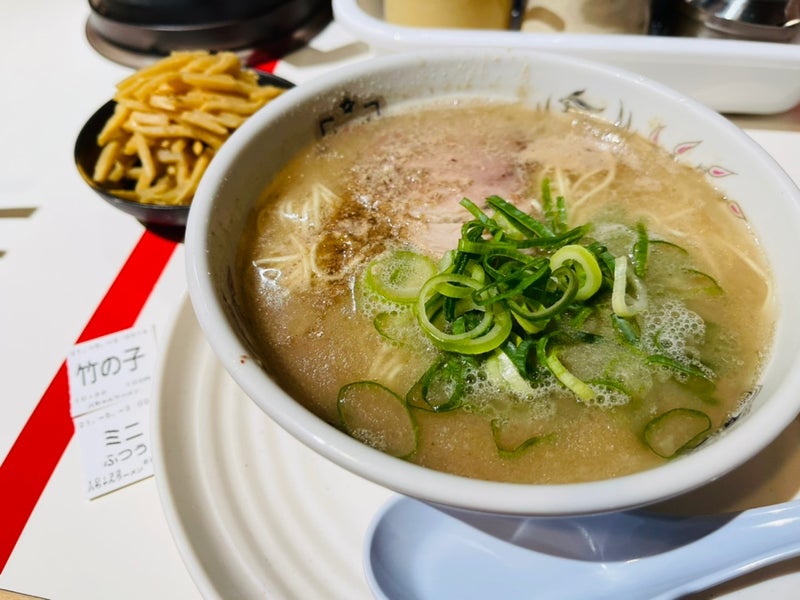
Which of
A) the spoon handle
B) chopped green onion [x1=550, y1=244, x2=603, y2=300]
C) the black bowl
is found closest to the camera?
the spoon handle

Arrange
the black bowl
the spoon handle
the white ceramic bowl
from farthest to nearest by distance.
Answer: the black bowl
the spoon handle
the white ceramic bowl

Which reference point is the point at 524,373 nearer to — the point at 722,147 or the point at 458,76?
the point at 722,147

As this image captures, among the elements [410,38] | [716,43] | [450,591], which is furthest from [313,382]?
[716,43]

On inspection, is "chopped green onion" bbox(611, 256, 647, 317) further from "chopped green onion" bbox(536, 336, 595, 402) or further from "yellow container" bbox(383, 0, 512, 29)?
"yellow container" bbox(383, 0, 512, 29)

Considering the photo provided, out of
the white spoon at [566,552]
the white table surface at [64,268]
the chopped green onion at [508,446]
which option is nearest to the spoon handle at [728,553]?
the white spoon at [566,552]

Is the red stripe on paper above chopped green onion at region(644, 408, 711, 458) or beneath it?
beneath

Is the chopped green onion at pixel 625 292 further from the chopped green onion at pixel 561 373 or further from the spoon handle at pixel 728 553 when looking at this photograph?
the spoon handle at pixel 728 553

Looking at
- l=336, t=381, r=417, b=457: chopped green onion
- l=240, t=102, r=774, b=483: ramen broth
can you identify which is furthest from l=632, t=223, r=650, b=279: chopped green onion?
l=336, t=381, r=417, b=457: chopped green onion
